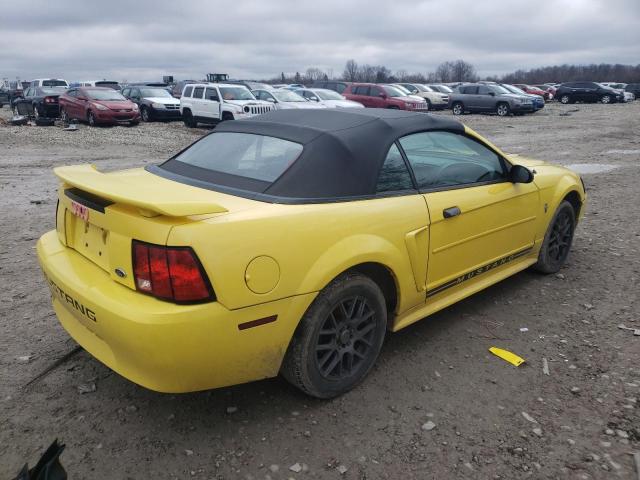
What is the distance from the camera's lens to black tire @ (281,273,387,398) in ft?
8.57

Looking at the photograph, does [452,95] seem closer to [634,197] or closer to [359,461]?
[634,197]

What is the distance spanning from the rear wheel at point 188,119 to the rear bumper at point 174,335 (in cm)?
1793

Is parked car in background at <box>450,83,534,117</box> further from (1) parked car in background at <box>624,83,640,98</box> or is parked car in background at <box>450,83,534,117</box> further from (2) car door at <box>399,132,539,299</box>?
(2) car door at <box>399,132,539,299</box>

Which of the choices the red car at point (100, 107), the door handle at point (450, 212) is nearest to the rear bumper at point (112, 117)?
the red car at point (100, 107)

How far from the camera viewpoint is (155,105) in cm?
2095

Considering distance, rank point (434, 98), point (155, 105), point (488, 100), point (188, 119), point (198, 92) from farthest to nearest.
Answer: point (434, 98) → point (488, 100) → point (155, 105) → point (188, 119) → point (198, 92)

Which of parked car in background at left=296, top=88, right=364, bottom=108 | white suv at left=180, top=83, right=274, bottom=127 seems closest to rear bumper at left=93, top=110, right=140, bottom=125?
white suv at left=180, top=83, right=274, bottom=127

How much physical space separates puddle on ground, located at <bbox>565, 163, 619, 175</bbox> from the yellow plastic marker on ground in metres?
7.67

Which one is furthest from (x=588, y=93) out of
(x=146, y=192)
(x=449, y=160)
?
(x=146, y=192)

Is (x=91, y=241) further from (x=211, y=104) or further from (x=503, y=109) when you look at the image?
(x=503, y=109)

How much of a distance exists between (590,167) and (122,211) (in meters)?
10.4

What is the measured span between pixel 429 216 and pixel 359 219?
0.57 m

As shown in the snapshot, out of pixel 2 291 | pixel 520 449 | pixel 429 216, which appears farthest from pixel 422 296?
pixel 2 291

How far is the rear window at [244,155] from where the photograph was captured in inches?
115
